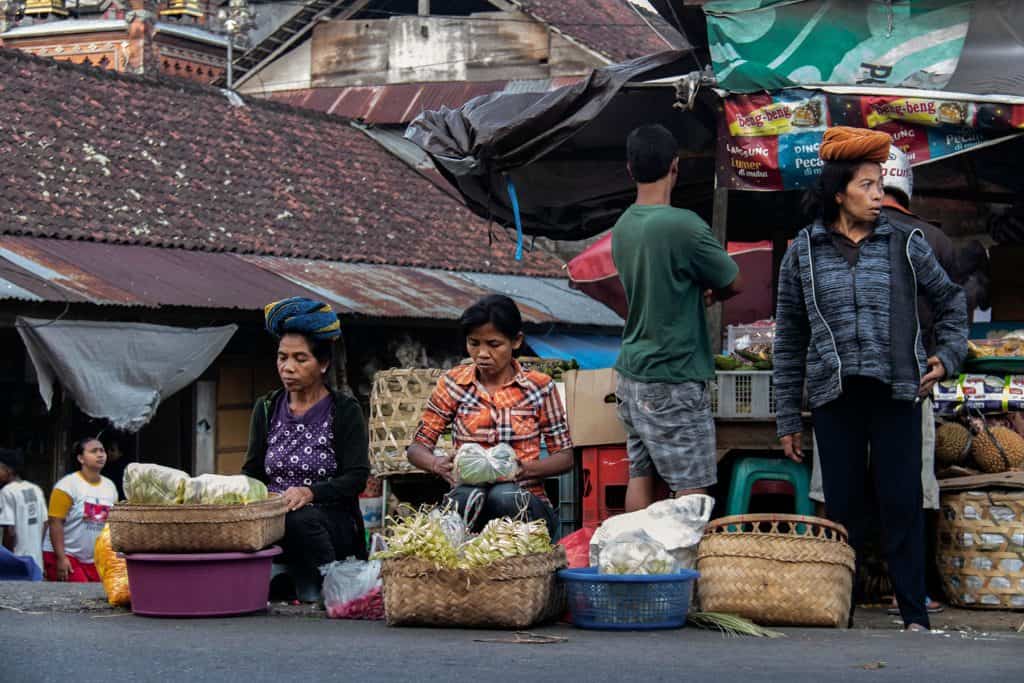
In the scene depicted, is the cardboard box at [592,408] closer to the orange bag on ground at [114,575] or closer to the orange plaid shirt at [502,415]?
the orange plaid shirt at [502,415]

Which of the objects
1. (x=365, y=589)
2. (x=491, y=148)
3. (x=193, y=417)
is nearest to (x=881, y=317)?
(x=365, y=589)

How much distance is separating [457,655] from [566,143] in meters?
4.96

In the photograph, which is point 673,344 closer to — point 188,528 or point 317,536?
point 317,536

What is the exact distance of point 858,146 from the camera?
6645 millimetres

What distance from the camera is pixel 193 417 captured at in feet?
62.4

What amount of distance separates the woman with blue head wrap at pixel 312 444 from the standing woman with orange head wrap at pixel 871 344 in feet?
6.79

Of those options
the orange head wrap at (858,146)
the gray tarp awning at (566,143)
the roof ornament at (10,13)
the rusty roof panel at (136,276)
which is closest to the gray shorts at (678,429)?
the orange head wrap at (858,146)

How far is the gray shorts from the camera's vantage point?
22.7ft

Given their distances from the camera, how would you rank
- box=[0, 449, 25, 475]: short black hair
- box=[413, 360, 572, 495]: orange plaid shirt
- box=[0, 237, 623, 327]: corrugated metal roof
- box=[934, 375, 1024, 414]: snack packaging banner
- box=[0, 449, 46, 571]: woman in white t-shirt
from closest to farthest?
box=[413, 360, 572, 495]: orange plaid shirt
box=[934, 375, 1024, 414]: snack packaging banner
box=[0, 449, 46, 571]: woman in white t-shirt
box=[0, 449, 25, 475]: short black hair
box=[0, 237, 623, 327]: corrugated metal roof

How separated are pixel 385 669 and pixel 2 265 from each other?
10808mm

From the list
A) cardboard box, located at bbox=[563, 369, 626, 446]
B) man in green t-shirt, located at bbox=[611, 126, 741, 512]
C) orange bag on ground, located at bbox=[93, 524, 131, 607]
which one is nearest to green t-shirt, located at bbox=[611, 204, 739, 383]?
man in green t-shirt, located at bbox=[611, 126, 741, 512]

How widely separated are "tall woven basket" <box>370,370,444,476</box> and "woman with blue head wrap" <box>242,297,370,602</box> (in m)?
1.51

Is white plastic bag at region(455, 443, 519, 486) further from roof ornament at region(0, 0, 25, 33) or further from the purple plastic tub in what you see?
roof ornament at region(0, 0, 25, 33)

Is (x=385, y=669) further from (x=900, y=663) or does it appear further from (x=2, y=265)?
(x=2, y=265)
